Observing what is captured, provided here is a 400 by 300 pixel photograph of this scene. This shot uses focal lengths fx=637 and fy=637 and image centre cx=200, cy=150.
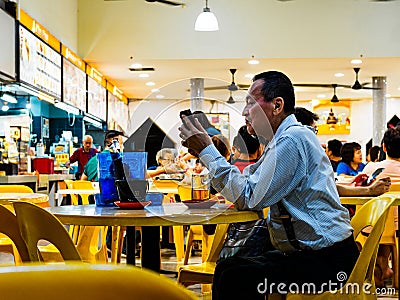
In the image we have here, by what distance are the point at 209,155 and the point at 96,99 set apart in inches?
377

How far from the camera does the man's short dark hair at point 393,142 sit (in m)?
4.84

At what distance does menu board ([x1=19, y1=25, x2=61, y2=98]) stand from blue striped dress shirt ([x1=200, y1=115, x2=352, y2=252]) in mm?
5280

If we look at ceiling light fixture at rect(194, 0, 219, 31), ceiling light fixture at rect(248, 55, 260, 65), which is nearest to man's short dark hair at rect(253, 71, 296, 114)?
ceiling light fixture at rect(194, 0, 219, 31)

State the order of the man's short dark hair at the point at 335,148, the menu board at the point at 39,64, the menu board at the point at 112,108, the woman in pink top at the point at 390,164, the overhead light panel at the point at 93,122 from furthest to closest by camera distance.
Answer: the menu board at the point at 112,108 → the overhead light panel at the point at 93,122 → the man's short dark hair at the point at 335,148 → the menu board at the point at 39,64 → the woman in pink top at the point at 390,164

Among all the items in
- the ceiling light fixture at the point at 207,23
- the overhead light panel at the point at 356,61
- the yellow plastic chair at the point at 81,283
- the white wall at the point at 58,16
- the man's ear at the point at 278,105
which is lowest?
the yellow plastic chair at the point at 81,283

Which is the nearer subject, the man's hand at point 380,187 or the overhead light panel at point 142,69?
the man's hand at point 380,187

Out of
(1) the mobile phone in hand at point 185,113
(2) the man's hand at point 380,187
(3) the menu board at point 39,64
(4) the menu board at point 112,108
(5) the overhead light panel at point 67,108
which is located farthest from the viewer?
(4) the menu board at point 112,108

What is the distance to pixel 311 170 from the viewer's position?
95.8 inches

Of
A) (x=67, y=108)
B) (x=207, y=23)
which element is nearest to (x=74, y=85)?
(x=67, y=108)

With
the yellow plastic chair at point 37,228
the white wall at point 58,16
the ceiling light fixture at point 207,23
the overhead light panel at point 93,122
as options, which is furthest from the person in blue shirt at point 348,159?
the overhead light panel at point 93,122

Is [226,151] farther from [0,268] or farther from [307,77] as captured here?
[307,77]

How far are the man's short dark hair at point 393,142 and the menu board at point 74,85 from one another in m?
5.54

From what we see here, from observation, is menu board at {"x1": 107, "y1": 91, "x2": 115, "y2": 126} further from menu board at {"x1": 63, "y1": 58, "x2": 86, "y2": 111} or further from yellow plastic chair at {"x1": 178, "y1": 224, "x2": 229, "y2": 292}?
yellow plastic chair at {"x1": 178, "y1": 224, "x2": 229, "y2": 292}

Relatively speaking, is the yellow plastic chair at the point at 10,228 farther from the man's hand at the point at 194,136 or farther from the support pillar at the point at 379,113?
the support pillar at the point at 379,113
